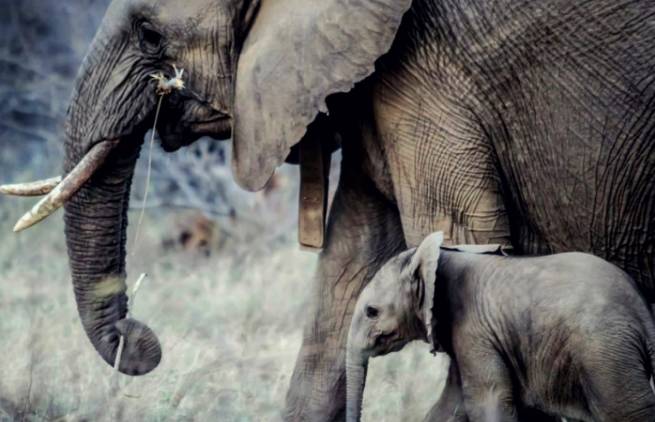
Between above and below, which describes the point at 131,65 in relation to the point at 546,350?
above

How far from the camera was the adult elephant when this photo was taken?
5.51m

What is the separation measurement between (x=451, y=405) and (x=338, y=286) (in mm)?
761

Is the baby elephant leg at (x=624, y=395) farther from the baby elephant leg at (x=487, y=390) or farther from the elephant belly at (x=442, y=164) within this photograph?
the elephant belly at (x=442, y=164)

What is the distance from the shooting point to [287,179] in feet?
33.4

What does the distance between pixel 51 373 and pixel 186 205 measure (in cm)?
291

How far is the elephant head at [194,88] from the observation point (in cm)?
561

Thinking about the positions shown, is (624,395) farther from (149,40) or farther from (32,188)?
(32,188)

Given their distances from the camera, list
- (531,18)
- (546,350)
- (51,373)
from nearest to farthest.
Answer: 1. (546,350)
2. (531,18)
3. (51,373)

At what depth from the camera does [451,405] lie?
18.9 ft

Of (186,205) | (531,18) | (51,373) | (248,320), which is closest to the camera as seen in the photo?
(531,18)

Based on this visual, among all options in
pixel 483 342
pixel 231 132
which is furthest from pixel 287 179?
pixel 483 342

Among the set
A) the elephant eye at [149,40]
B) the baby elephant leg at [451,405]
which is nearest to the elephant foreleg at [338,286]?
the baby elephant leg at [451,405]

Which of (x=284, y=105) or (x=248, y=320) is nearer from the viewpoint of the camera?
(x=284, y=105)

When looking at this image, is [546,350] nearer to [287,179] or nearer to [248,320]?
[248,320]
